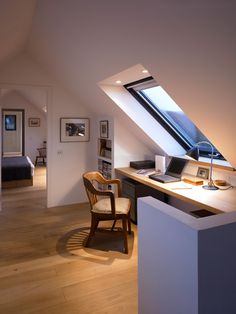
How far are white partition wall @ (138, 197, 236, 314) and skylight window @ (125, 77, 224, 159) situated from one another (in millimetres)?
2158

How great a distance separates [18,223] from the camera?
12.0 ft

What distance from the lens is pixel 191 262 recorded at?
1.07 metres

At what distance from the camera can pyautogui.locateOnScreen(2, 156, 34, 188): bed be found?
5.49 metres

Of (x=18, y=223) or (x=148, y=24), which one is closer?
(x=148, y=24)

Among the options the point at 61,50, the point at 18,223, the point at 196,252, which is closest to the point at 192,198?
the point at 196,252

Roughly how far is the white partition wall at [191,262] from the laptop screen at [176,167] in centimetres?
184

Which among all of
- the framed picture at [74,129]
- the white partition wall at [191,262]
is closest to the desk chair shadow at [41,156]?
the framed picture at [74,129]

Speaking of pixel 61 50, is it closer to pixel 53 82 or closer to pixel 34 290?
pixel 53 82

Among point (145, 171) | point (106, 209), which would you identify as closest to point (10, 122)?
point (145, 171)

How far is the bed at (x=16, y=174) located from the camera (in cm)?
549

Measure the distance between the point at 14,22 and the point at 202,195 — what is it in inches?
95.9

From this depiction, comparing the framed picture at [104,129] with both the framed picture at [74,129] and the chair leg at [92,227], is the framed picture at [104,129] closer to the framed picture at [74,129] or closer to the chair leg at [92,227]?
the framed picture at [74,129]

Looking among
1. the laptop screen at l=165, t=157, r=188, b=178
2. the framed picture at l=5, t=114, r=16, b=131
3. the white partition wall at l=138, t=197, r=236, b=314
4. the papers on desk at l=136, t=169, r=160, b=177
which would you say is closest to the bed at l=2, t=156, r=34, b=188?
the papers on desk at l=136, t=169, r=160, b=177

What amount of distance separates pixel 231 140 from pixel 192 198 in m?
0.61
